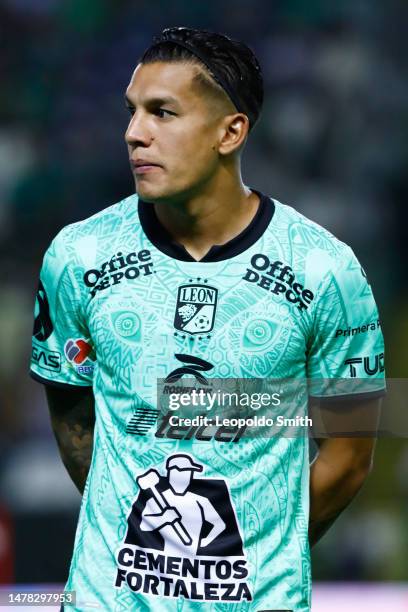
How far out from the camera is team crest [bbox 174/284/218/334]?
10.5 feet

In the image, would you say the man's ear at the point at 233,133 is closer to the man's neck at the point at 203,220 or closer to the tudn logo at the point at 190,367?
the man's neck at the point at 203,220

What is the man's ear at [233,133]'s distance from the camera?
3.36m

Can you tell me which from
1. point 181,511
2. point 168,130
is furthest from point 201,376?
point 168,130

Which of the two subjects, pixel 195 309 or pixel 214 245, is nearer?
pixel 195 309

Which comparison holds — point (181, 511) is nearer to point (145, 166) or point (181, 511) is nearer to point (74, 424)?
point (74, 424)

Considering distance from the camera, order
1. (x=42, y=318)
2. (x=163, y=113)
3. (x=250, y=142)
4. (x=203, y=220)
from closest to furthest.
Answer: (x=163, y=113), (x=203, y=220), (x=42, y=318), (x=250, y=142)

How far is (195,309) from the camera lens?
3213mm

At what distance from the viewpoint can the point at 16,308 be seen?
25.9 feet

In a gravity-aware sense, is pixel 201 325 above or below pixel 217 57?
below

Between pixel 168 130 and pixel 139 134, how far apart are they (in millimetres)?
76

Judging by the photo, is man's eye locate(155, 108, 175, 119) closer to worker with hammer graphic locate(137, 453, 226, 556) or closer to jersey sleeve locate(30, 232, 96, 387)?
jersey sleeve locate(30, 232, 96, 387)

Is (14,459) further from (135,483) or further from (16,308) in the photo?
(135,483)

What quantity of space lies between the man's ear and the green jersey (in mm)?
183

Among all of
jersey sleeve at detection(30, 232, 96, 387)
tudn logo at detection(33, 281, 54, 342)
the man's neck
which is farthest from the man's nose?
tudn logo at detection(33, 281, 54, 342)
